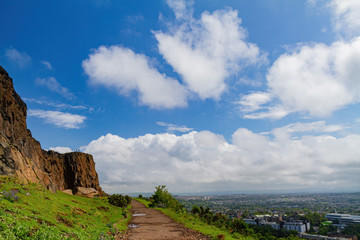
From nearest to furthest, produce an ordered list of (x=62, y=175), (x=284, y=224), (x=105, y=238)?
(x=105, y=238) → (x=62, y=175) → (x=284, y=224)

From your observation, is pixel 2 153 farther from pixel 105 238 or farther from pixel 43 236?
pixel 43 236

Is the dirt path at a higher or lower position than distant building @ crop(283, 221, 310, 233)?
higher

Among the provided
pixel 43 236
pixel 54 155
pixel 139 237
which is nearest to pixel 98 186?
pixel 54 155

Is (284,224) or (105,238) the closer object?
(105,238)

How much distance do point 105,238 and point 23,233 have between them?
8330 millimetres

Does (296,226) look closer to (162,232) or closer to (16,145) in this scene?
(162,232)

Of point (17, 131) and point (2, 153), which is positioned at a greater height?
point (17, 131)

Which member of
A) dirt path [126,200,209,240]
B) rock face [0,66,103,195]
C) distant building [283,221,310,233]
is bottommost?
distant building [283,221,310,233]

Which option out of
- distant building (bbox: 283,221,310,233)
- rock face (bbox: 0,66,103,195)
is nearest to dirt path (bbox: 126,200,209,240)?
rock face (bbox: 0,66,103,195)

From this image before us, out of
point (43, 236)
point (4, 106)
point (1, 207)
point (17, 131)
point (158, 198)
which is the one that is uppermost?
point (4, 106)

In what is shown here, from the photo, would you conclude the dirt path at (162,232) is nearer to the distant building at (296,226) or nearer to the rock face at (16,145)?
the rock face at (16,145)

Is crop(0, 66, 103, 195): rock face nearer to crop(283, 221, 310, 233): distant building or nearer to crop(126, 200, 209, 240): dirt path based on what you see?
crop(126, 200, 209, 240): dirt path

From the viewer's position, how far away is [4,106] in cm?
4378

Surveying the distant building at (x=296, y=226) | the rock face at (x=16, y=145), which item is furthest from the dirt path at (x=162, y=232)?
the distant building at (x=296, y=226)
